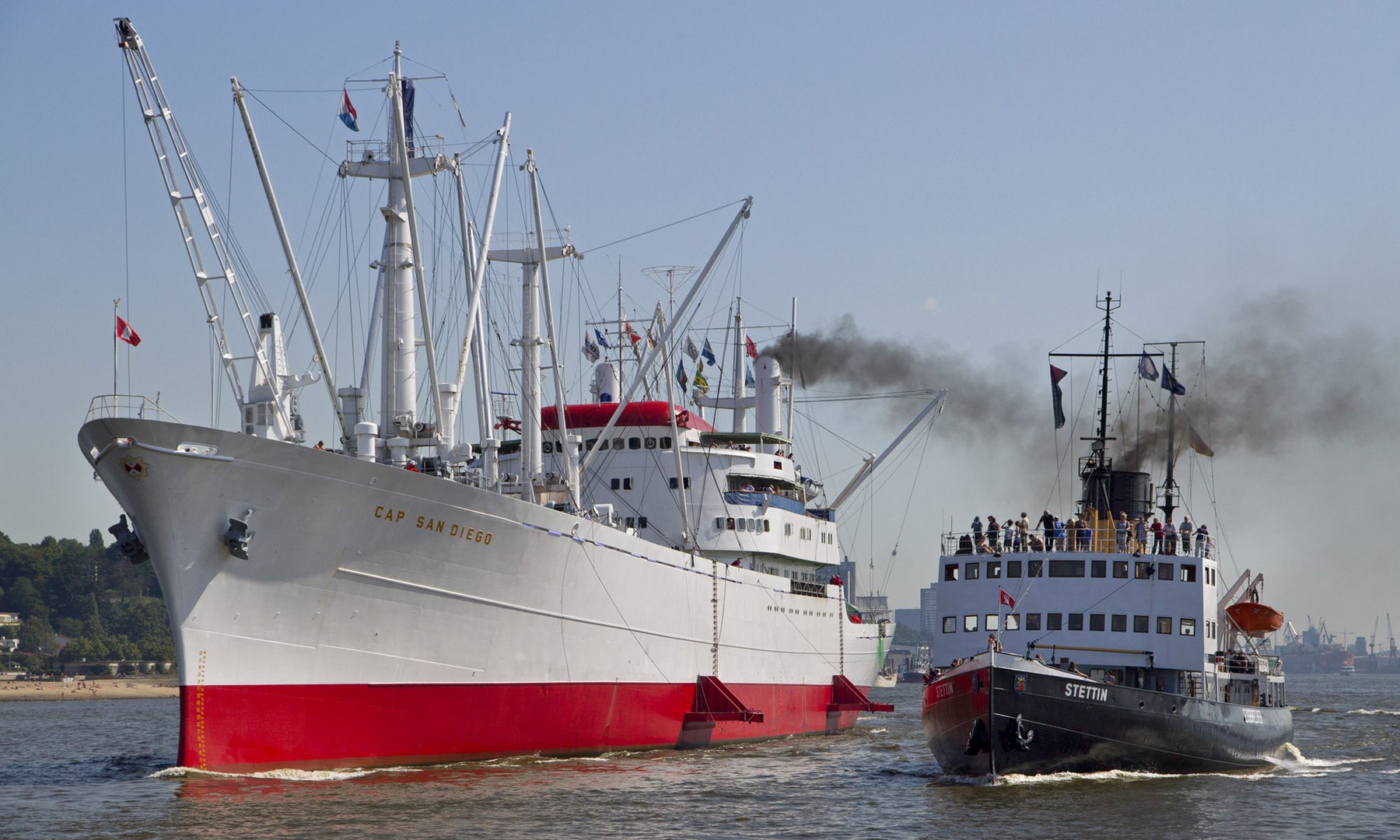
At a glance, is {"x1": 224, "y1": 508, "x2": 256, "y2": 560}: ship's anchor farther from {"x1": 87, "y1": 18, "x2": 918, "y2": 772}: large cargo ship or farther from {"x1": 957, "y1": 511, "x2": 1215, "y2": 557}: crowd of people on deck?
{"x1": 957, "y1": 511, "x2": 1215, "y2": 557}: crowd of people on deck

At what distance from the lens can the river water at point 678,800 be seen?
2130cm

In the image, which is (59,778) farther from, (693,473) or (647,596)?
(693,473)

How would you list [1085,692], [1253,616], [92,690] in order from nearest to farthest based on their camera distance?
[1085,692]
[1253,616]
[92,690]

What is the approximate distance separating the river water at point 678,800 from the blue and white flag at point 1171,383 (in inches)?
368

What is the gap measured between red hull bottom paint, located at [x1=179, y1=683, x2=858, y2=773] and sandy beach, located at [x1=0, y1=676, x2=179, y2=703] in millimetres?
65828

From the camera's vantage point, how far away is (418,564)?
26.5m

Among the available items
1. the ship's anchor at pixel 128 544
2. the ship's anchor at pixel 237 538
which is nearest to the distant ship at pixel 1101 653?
the ship's anchor at pixel 237 538

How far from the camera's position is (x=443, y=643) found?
1064 inches

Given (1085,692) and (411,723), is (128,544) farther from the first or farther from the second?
(1085,692)

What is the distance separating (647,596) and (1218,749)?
505 inches

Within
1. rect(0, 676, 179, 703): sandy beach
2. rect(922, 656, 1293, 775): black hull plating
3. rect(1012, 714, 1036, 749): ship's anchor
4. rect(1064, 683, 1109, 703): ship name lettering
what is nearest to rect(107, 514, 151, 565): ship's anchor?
rect(922, 656, 1293, 775): black hull plating

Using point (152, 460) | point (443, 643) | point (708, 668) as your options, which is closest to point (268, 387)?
point (152, 460)

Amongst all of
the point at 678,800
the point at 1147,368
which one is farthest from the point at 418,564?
the point at 1147,368

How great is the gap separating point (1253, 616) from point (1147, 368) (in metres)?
6.46
